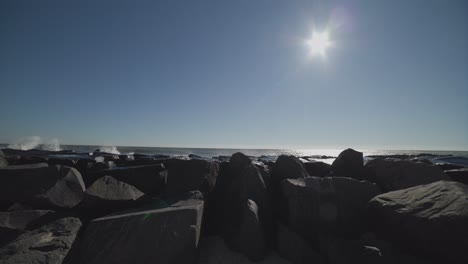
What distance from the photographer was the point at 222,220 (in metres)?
4.66

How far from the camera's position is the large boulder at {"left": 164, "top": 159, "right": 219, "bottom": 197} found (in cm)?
488

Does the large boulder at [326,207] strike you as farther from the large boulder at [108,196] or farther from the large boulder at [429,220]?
the large boulder at [108,196]

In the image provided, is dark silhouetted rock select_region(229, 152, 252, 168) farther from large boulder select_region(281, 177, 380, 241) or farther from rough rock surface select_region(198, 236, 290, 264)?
rough rock surface select_region(198, 236, 290, 264)

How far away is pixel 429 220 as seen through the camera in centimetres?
288

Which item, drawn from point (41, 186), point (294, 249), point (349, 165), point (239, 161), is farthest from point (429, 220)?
point (41, 186)

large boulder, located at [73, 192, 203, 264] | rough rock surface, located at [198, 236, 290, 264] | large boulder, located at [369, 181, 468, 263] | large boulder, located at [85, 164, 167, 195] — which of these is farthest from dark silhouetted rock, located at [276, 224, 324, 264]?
large boulder, located at [85, 164, 167, 195]

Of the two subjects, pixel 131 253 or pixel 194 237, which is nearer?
pixel 131 253

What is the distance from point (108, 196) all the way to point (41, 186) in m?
1.80

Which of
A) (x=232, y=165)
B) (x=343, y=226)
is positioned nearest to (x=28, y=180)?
(x=232, y=165)

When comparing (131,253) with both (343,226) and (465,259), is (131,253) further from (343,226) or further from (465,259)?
(465,259)

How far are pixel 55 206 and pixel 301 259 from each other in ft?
16.2

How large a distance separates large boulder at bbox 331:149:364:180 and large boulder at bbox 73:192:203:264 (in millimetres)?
5242

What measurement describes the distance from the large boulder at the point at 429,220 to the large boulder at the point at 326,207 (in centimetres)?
44

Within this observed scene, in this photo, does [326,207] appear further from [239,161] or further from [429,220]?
[239,161]
